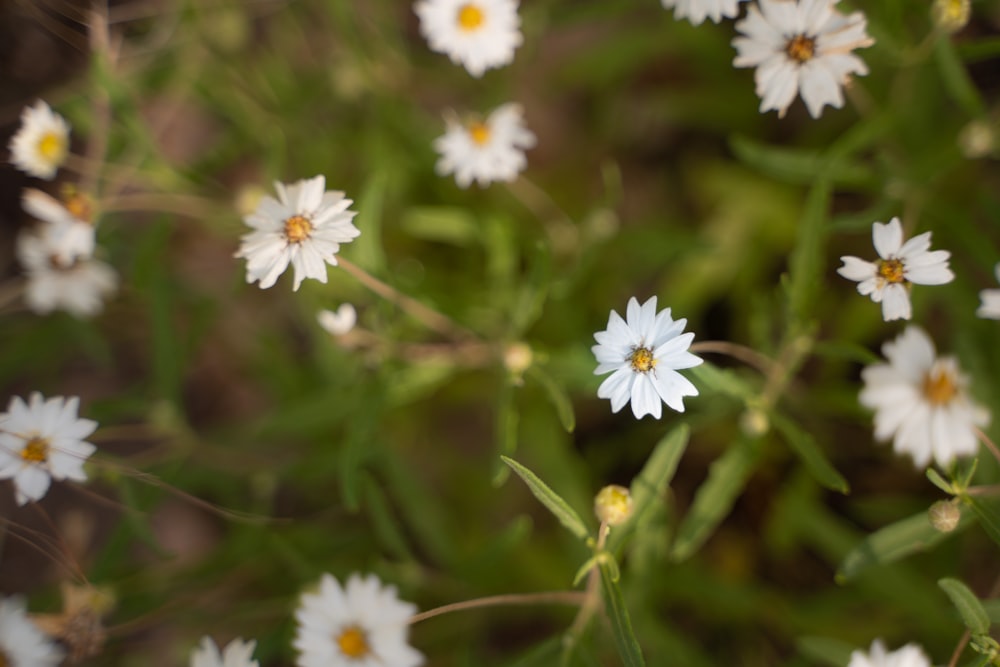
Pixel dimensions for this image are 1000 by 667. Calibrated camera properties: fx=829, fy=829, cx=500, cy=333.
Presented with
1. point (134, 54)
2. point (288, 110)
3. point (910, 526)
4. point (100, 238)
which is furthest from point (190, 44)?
point (910, 526)

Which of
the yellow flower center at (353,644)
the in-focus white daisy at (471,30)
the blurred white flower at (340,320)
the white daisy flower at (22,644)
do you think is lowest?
the yellow flower center at (353,644)

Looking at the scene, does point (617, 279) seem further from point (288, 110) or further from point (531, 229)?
point (288, 110)

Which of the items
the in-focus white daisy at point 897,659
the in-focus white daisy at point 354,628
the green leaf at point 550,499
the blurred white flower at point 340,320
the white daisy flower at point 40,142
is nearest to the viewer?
the green leaf at point 550,499

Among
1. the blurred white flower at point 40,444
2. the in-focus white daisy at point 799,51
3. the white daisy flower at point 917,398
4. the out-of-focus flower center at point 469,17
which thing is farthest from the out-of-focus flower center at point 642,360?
the blurred white flower at point 40,444

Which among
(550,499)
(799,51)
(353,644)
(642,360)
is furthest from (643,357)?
(353,644)

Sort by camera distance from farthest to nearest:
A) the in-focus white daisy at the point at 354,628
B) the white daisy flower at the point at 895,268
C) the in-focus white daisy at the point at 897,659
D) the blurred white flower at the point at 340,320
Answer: the blurred white flower at the point at 340,320 → the in-focus white daisy at the point at 354,628 → the in-focus white daisy at the point at 897,659 → the white daisy flower at the point at 895,268

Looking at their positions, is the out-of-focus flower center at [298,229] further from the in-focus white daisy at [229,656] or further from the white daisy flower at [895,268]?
the white daisy flower at [895,268]
